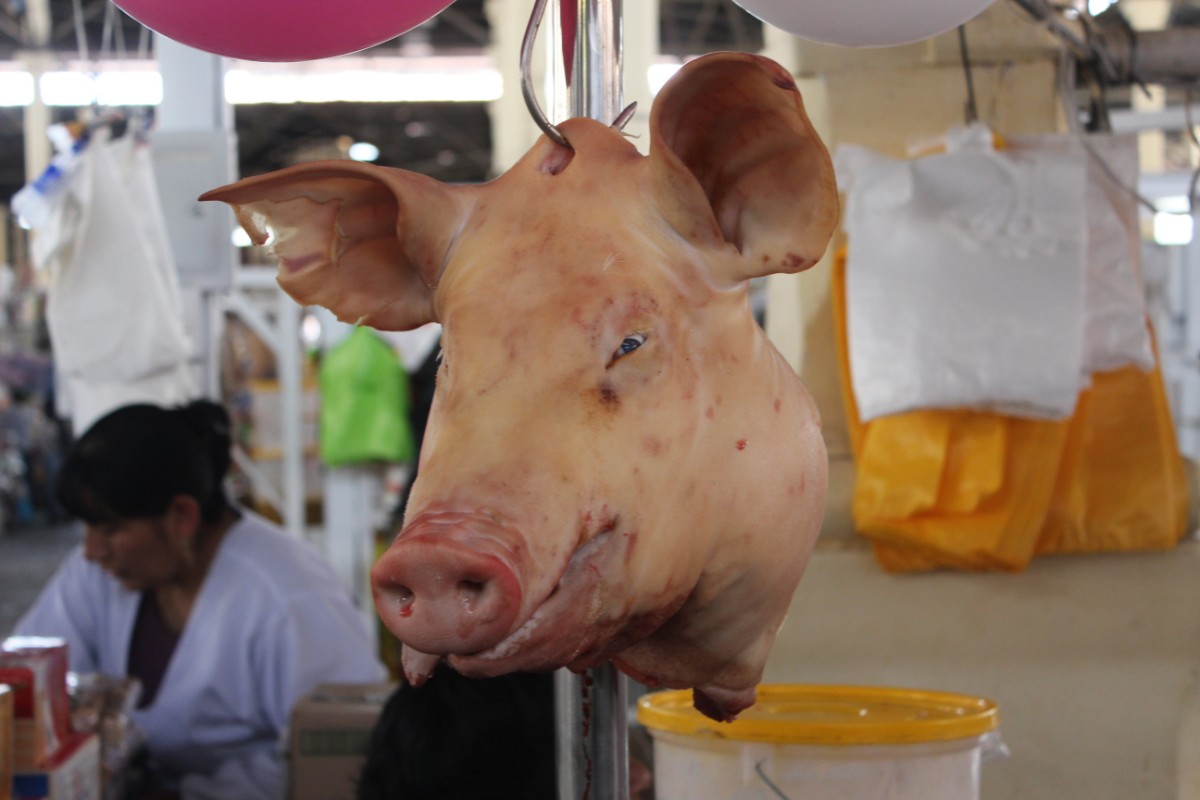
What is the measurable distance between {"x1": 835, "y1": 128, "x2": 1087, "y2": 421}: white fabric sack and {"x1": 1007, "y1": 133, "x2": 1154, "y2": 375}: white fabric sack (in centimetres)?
9

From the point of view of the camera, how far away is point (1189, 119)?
6.12 feet

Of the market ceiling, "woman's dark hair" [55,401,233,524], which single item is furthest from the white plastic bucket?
the market ceiling

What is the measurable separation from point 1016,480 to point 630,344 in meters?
1.23

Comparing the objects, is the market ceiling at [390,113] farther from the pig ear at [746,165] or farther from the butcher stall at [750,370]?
the pig ear at [746,165]

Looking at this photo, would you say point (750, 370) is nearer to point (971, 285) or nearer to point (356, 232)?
point (356, 232)

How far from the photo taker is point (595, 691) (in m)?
1.00

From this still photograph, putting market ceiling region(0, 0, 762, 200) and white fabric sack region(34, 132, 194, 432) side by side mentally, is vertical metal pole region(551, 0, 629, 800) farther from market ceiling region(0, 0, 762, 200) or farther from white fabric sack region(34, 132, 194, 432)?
market ceiling region(0, 0, 762, 200)

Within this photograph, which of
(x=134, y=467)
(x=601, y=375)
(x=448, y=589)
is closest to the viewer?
(x=448, y=589)

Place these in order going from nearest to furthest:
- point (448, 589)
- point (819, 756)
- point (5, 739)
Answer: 1. point (448, 589)
2. point (819, 756)
3. point (5, 739)

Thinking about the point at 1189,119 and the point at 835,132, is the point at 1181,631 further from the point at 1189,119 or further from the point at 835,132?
the point at 835,132

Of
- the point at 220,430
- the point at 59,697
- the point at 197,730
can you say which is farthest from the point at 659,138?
the point at 220,430

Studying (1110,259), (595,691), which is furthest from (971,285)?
(595,691)

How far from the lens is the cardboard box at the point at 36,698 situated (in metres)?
1.54

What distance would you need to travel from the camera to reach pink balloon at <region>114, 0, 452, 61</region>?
906 mm
